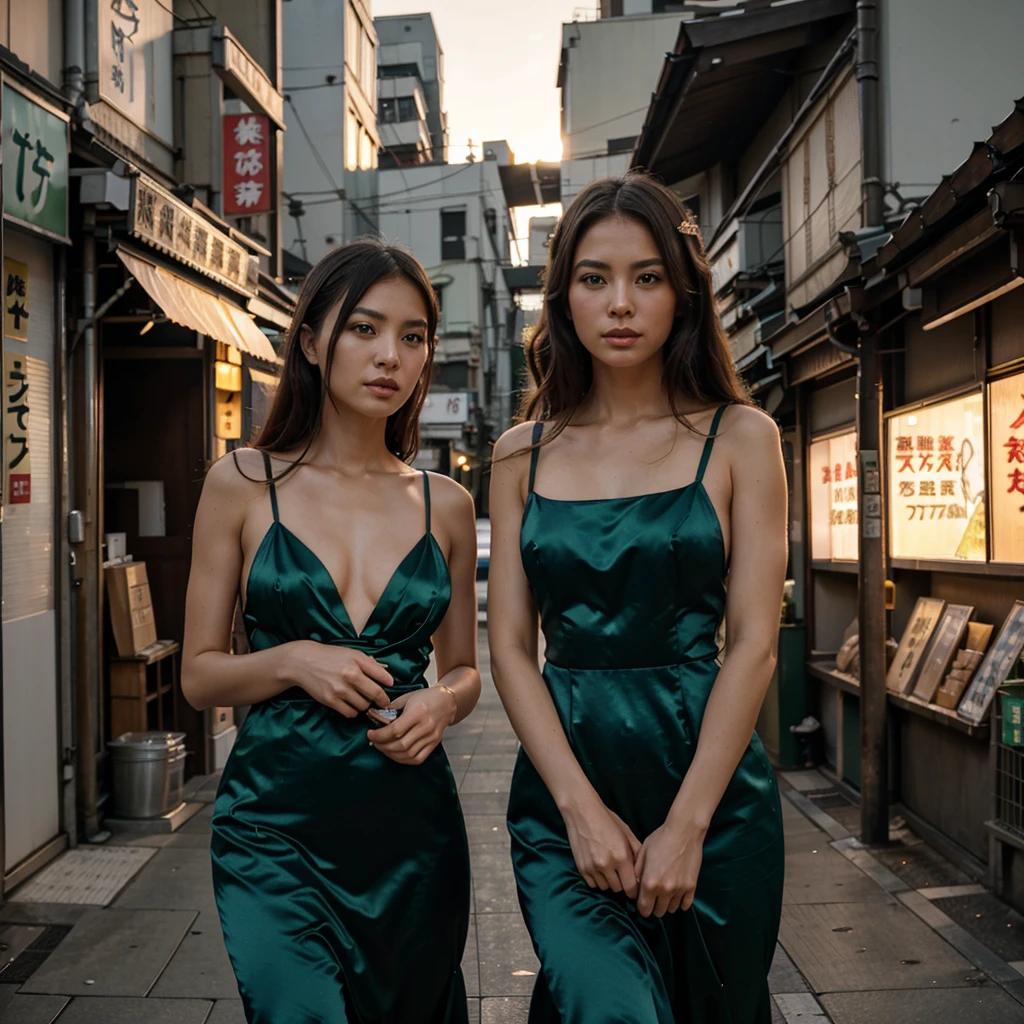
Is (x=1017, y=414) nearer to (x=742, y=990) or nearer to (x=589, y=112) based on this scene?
(x=742, y=990)

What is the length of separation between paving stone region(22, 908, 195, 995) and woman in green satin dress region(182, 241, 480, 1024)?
2845mm

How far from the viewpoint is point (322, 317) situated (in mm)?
2943

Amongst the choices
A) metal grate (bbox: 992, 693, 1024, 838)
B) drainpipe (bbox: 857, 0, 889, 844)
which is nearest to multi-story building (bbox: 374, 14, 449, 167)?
drainpipe (bbox: 857, 0, 889, 844)

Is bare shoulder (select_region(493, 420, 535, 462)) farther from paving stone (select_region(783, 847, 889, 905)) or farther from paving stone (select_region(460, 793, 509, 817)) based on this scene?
paving stone (select_region(460, 793, 509, 817))

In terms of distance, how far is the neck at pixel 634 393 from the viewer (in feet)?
9.11

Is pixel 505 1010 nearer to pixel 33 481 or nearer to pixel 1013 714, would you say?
pixel 1013 714

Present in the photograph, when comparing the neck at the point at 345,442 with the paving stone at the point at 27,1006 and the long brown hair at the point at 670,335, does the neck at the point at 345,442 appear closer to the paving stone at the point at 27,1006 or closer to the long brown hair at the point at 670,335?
the long brown hair at the point at 670,335

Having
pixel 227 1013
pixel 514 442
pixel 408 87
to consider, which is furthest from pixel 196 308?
pixel 408 87

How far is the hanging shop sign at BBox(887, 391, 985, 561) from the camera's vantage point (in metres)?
6.87

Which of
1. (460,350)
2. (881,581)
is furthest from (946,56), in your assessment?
(460,350)

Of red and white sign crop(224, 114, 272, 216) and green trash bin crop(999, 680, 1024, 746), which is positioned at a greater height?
red and white sign crop(224, 114, 272, 216)

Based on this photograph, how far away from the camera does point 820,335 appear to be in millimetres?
8445

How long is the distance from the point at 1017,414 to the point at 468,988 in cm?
427

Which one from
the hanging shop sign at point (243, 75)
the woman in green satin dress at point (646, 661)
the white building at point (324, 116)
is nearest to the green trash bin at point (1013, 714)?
the woman in green satin dress at point (646, 661)
